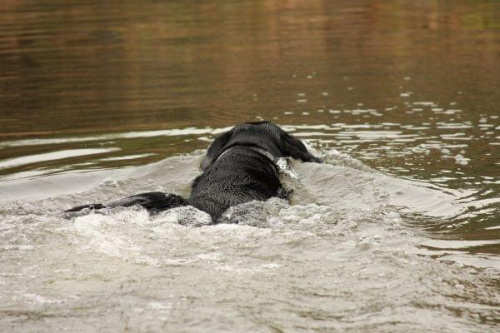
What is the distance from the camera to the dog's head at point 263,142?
849 cm

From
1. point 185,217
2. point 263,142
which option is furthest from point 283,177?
point 185,217

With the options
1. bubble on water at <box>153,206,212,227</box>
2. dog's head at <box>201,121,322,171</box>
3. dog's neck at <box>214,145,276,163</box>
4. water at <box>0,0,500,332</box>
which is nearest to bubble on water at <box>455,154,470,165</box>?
water at <box>0,0,500,332</box>

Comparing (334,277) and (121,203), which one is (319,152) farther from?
(334,277)

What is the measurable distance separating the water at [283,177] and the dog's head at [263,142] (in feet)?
0.73

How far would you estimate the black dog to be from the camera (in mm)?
6594

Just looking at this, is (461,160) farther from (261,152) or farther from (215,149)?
(215,149)

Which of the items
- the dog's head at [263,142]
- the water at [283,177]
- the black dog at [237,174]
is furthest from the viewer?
the dog's head at [263,142]

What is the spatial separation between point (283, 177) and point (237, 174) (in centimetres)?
96

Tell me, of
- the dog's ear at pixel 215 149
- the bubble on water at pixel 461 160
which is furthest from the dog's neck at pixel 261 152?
the bubble on water at pixel 461 160

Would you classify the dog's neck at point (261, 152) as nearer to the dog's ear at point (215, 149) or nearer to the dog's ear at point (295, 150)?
the dog's ear at point (215, 149)

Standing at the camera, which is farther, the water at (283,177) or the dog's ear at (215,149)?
the dog's ear at (215,149)

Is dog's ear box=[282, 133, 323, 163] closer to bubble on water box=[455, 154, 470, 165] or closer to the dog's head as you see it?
the dog's head

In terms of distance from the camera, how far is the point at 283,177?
325 inches

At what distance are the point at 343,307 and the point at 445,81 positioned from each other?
914 centimetres
